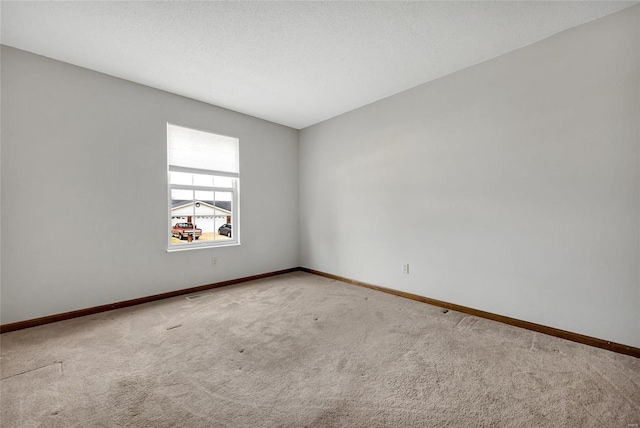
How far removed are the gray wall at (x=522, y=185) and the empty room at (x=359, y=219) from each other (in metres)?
0.02

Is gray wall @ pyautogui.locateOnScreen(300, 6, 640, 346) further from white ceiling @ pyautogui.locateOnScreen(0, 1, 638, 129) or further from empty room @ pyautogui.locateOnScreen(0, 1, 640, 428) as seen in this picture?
white ceiling @ pyautogui.locateOnScreen(0, 1, 638, 129)

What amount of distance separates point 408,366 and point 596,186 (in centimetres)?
212

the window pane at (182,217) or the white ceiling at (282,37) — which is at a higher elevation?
the white ceiling at (282,37)

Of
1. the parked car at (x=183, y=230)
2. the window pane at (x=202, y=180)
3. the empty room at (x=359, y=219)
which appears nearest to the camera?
the empty room at (x=359, y=219)

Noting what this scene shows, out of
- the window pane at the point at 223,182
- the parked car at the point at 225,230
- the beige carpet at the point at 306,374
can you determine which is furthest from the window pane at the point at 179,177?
the beige carpet at the point at 306,374

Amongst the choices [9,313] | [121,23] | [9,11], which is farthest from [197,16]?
[9,313]

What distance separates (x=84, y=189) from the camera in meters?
2.85

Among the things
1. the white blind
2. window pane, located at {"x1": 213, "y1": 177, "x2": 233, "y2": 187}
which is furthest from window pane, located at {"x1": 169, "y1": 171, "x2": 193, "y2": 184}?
window pane, located at {"x1": 213, "y1": 177, "x2": 233, "y2": 187}

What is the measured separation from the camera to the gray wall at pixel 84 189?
8.26 ft

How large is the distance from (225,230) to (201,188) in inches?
29.5

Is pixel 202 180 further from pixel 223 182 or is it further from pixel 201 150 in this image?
pixel 201 150

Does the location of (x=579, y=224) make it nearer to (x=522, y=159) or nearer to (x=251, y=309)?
(x=522, y=159)

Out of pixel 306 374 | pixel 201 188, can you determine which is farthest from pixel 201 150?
pixel 306 374

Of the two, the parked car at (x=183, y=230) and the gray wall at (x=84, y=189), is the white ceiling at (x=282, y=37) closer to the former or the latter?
the gray wall at (x=84, y=189)
